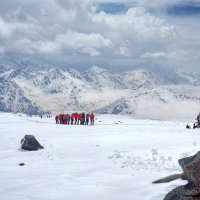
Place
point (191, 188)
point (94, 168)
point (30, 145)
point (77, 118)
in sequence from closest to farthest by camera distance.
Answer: point (191, 188) < point (94, 168) < point (30, 145) < point (77, 118)

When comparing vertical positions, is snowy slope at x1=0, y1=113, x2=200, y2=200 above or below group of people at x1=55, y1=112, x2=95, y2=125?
below

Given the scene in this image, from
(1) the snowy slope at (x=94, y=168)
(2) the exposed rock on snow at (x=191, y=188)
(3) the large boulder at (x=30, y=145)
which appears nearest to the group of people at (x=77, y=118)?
(1) the snowy slope at (x=94, y=168)

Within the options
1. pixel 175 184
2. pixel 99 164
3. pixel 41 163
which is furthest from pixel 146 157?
pixel 175 184

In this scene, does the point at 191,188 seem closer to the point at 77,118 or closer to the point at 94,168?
the point at 94,168

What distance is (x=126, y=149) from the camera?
2977 cm

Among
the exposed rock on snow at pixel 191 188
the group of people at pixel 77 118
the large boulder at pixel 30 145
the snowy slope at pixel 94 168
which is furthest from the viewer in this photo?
the group of people at pixel 77 118

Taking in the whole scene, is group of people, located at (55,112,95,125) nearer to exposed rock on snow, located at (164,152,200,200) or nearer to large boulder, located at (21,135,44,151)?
large boulder, located at (21,135,44,151)

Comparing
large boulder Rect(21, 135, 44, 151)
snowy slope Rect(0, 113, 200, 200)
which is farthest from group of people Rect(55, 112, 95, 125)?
large boulder Rect(21, 135, 44, 151)

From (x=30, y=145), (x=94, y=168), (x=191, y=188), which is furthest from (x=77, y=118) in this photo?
(x=191, y=188)

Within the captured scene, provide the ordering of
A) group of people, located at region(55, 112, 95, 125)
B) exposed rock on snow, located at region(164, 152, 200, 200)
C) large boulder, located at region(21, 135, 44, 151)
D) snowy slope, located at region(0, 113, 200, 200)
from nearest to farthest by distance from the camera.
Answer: exposed rock on snow, located at region(164, 152, 200, 200)
snowy slope, located at region(0, 113, 200, 200)
large boulder, located at region(21, 135, 44, 151)
group of people, located at region(55, 112, 95, 125)

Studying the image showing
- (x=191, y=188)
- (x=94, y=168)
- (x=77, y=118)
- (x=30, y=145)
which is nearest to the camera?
(x=191, y=188)

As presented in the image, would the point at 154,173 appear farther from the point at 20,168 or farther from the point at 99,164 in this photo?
the point at 20,168

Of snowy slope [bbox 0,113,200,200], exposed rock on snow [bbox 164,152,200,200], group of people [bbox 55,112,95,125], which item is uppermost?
group of people [bbox 55,112,95,125]

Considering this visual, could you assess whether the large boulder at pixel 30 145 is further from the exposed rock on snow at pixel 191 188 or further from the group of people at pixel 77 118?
the group of people at pixel 77 118
